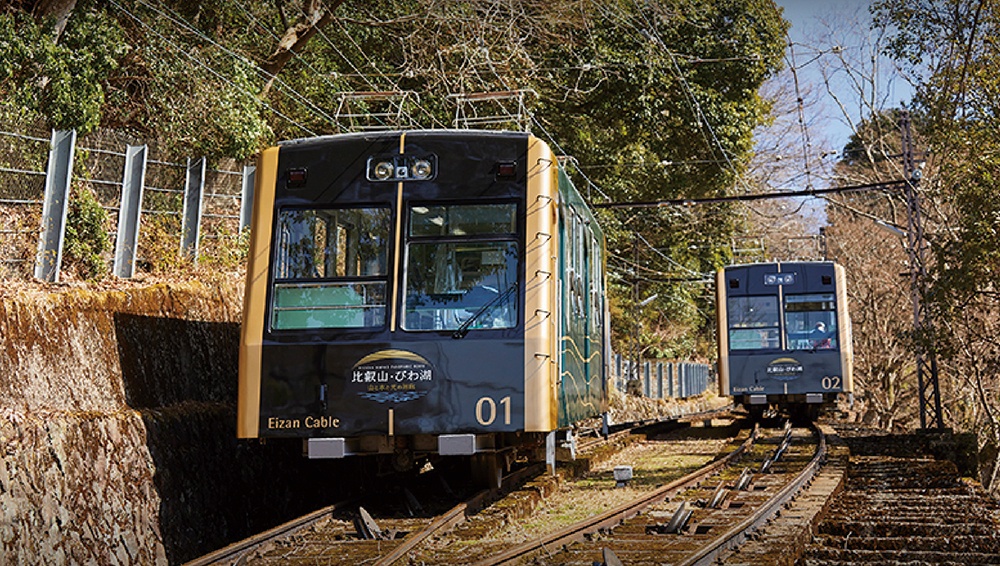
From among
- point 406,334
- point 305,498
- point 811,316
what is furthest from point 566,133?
point 406,334

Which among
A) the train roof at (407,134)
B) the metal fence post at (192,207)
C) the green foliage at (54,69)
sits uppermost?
the green foliage at (54,69)

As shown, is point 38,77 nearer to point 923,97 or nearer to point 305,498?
point 305,498

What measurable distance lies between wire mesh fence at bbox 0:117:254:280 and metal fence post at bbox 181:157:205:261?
0.02 m

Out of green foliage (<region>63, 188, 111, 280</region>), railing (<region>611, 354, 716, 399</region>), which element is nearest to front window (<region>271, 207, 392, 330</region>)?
green foliage (<region>63, 188, 111, 280</region>)

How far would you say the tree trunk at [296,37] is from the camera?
803 inches

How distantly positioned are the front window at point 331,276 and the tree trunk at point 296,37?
38.7ft

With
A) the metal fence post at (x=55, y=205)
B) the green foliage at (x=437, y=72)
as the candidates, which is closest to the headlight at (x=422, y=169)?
the metal fence post at (x=55, y=205)

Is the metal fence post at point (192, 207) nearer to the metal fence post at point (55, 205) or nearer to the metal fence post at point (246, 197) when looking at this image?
the metal fence post at point (246, 197)

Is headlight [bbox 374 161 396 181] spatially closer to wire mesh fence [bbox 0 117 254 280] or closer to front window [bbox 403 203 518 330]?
front window [bbox 403 203 518 330]

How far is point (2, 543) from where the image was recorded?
7148 millimetres

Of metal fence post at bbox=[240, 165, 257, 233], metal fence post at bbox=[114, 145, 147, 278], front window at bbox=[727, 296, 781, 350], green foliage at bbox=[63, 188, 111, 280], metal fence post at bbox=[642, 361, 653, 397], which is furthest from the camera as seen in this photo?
metal fence post at bbox=[642, 361, 653, 397]

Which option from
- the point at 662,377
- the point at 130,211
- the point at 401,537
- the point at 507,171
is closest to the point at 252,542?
the point at 401,537

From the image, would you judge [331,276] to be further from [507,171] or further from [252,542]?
[252,542]

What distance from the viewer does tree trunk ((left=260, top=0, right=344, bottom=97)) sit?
66.9 feet
